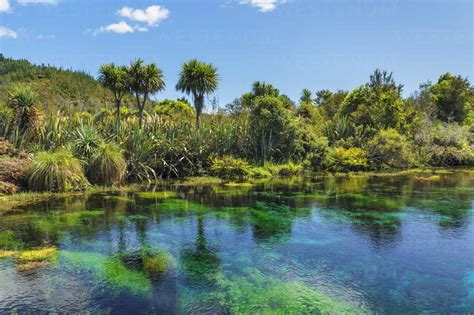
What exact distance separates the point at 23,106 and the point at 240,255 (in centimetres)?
1722

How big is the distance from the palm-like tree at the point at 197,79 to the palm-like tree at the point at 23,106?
11735mm

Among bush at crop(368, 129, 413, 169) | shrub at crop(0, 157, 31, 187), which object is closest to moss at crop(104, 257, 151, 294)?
shrub at crop(0, 157, 31, 187)

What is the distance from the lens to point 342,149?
33969 millimetres

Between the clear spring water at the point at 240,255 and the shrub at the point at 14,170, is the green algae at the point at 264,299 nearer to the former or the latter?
the clear spring water at the point at 240,255

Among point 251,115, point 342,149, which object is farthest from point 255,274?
point 342,149

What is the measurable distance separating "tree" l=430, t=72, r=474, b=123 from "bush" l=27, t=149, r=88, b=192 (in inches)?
2172

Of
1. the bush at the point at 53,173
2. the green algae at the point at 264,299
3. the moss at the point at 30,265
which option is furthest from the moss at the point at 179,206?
the green algae at the point at 264,299

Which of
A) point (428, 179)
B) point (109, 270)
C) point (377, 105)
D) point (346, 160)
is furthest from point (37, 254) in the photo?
point (377, 105)

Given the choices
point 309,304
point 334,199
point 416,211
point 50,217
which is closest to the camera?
point 309,304

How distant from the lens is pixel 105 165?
21641mm

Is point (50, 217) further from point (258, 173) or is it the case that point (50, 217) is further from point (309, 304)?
point (258, 173)

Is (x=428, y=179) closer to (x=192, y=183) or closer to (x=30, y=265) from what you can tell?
(x=192, y=183)

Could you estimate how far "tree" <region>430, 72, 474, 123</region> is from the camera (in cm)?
5809

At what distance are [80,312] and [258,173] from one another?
74.1ft
